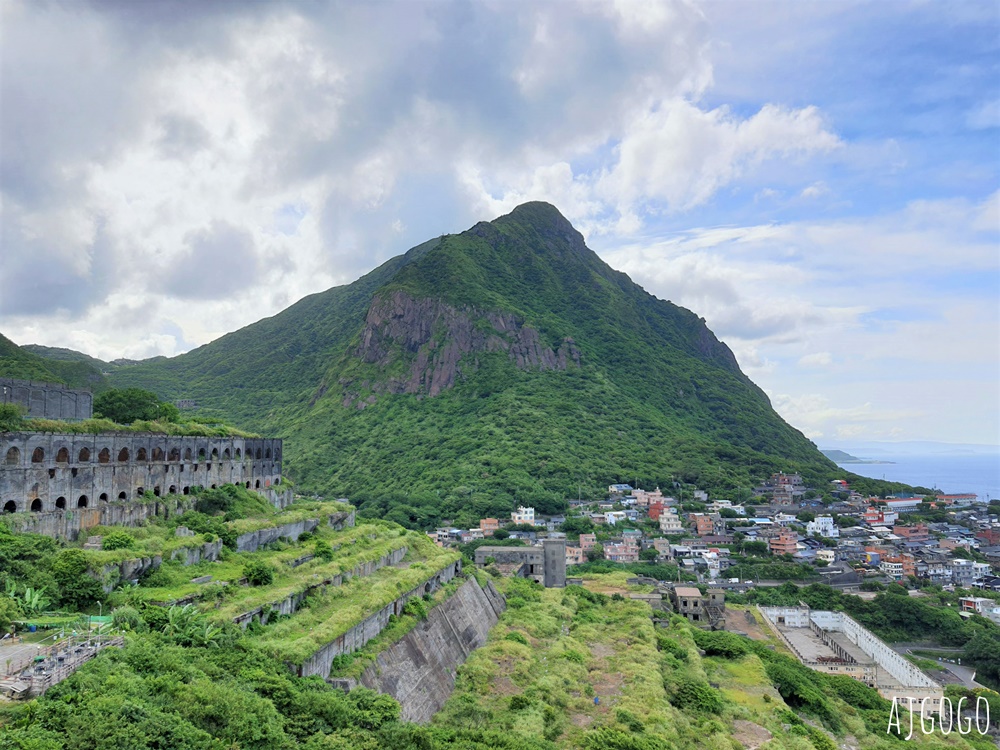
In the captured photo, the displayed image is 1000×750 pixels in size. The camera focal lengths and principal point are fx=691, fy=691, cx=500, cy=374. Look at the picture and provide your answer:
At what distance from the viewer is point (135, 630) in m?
19.5

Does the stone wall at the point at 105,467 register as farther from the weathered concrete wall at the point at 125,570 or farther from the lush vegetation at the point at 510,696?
the lush vegetation at the point at 510,696

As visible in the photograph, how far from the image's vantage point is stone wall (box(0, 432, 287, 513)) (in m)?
27.2

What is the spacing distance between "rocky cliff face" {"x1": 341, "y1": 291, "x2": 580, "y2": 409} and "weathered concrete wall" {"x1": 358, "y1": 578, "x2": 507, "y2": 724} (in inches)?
3931

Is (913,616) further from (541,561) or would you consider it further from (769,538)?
(541,561)

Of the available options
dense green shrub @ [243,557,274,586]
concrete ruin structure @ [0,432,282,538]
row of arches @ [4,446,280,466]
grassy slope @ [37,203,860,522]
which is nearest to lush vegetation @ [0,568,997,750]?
dense green shrub @ [243,557,274,586]

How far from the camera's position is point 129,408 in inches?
1638

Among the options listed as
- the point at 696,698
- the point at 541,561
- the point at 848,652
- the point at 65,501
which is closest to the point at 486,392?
the point at 541,561

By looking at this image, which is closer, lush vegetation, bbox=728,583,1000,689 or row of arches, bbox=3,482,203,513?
row of arches, bbox=3,482,203,513

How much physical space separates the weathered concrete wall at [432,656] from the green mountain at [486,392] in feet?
167

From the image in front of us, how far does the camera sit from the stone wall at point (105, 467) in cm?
2717

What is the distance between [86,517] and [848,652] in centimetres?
5536

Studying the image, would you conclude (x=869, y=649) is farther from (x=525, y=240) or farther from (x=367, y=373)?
→ (x=525, y=240)

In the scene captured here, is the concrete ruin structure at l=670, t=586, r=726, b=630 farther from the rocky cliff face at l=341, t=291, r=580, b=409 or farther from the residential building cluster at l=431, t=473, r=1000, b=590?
the rocky cliff face at l=341, t=291, r=580, b=409

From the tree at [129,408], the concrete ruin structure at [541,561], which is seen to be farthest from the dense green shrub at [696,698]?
the tree at [129,408]
